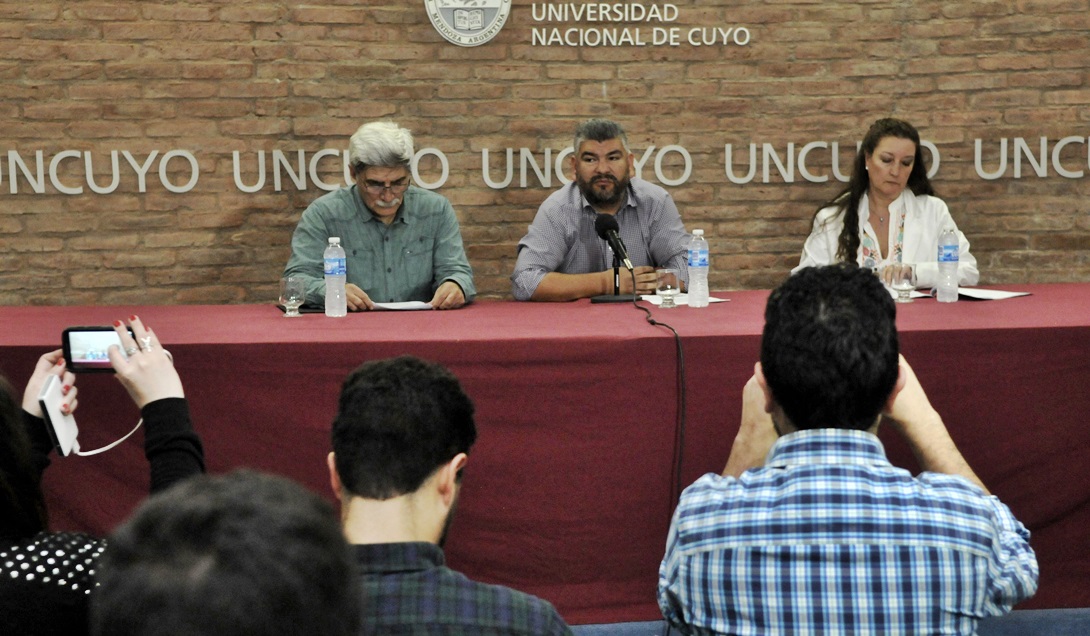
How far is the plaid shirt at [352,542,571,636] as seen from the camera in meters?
1.16

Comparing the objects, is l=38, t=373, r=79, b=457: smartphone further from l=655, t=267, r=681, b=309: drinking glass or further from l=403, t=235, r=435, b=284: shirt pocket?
l=403, t=235, r=435, b=284: shirt pocket

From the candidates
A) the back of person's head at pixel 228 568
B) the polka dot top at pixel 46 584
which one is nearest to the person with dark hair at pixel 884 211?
the polka dot top at pixel 46 584

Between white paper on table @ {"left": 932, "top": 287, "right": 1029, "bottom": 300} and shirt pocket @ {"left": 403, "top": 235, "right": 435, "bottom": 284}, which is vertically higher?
shirt pocket @ {"left": 403, "top": 235, "right": 435, "bottom": 284}

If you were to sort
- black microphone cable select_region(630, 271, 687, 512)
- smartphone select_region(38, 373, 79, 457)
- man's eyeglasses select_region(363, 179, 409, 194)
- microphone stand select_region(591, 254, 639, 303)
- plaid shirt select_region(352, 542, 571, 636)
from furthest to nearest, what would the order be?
man's eyeglasses select_region(363, 179, 409, 194) → microphone stand select_region(591, 254, 639, 303) → black microphone cable select_region(630, 271, 687, 512) → smartphone select_region(38, 373, 79, 457) → plaid shirt select_region(352, 542, 571, 636)

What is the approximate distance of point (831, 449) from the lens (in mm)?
1474

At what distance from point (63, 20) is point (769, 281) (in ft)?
10.0

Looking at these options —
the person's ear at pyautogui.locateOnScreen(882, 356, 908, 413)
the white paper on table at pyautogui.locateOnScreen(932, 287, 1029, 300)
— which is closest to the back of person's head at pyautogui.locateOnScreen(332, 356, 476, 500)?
the person's ear at pyautogui.locateOnScreen(882, 356, 908, 413)

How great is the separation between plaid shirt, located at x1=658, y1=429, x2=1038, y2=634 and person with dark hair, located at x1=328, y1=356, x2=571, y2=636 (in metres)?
0.27

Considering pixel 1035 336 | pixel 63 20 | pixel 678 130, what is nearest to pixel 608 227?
pixel 1035 336

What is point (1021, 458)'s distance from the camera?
2482 mm

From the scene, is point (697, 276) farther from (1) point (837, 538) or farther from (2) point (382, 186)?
(1) point (837, 538)

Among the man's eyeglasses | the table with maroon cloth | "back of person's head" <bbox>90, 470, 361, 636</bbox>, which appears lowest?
the table with maroon cloth

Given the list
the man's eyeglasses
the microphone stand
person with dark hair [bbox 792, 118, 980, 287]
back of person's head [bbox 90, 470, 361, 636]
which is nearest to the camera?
back of person's head [bbox 90, 470, 361, 636]

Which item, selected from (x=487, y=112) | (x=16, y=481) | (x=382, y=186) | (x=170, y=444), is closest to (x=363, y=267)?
(x=382, y=186)
